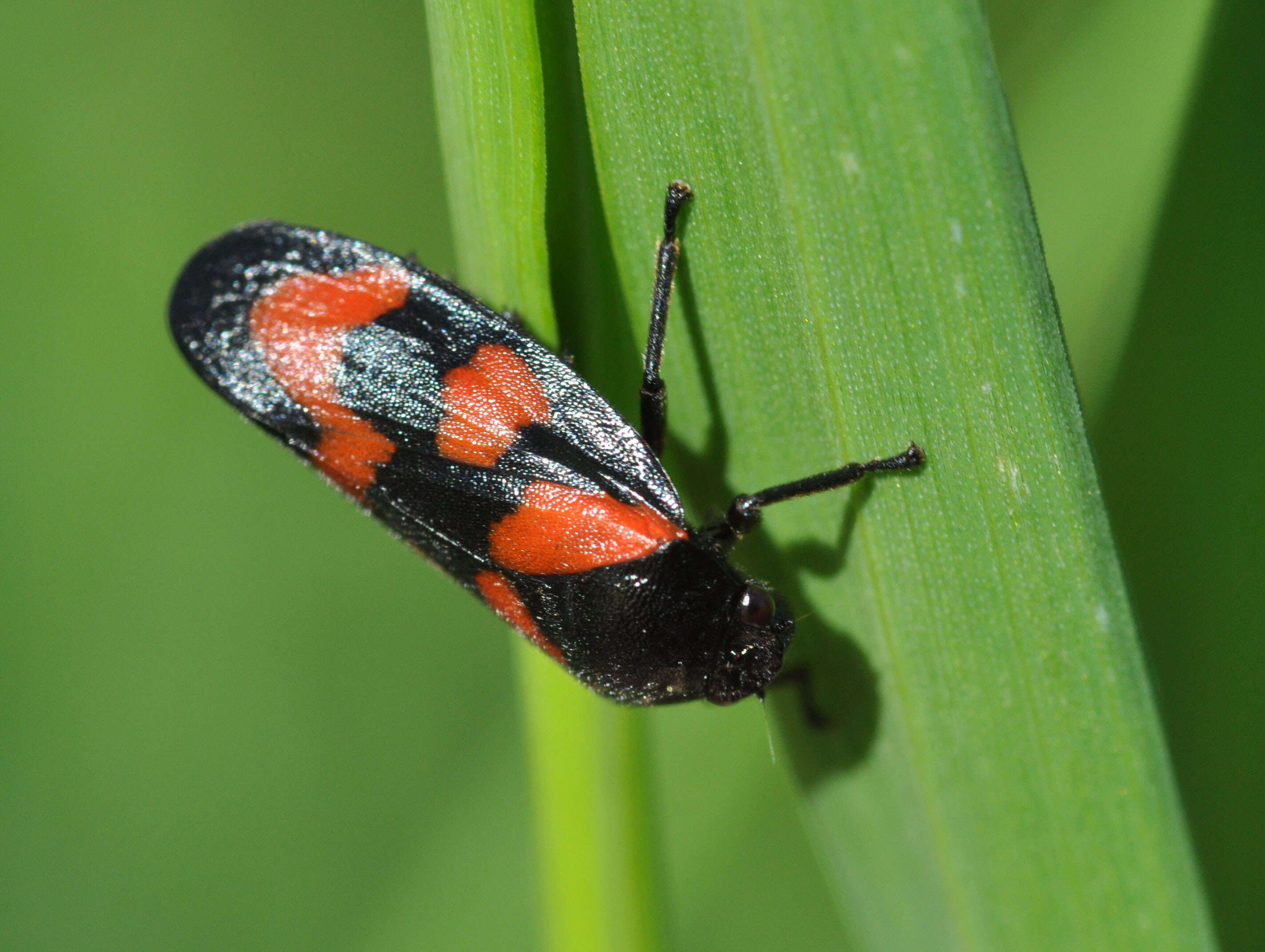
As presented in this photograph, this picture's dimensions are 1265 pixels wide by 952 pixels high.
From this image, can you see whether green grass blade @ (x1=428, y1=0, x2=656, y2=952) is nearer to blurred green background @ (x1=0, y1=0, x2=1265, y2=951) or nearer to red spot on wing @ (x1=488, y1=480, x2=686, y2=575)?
red spot on wing @ (x1=488, y1=480, x2=686, y2=575)

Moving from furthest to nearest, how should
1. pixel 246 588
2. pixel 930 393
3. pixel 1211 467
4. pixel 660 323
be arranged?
pixel 246 588
pixel 1211 467
pixel 660 323
pixel 930 393

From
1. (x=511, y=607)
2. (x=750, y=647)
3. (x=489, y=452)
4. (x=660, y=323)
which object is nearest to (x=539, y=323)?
(x=660, y=323)

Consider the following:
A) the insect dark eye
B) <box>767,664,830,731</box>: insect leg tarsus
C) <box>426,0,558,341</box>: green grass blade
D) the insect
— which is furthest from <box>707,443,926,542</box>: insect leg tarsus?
<box>426,0,558,341</box>: green grass blade

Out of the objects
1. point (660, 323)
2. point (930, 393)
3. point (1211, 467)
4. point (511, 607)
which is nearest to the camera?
point (930, 393)

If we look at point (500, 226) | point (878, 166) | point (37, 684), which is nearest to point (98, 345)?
point (37, 684)

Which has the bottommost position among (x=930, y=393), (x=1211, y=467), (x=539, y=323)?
(x=1211, y=467)

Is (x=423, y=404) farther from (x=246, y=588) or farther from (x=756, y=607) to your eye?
(x=246, y=588)

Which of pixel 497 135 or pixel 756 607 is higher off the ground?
pixel 497 135
